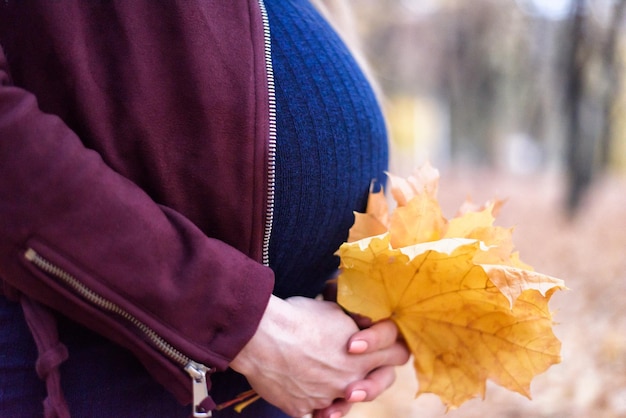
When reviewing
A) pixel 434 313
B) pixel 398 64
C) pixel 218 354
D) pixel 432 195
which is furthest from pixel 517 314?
pixel 398 64

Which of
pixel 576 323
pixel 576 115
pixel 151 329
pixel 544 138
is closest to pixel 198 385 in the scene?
pixel 151 329

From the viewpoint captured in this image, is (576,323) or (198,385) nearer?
(198,385)

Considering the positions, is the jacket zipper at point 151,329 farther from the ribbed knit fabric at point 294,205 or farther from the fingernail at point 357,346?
the fingernail at point 357,346

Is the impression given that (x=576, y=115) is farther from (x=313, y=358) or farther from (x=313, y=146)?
(x=313, y=358)

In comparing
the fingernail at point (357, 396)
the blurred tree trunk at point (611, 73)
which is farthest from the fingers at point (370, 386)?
the blurred tree trunk at point (611, 73)

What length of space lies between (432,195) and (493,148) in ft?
40.9

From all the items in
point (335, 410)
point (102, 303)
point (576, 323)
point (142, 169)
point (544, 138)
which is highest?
point (142, 169)

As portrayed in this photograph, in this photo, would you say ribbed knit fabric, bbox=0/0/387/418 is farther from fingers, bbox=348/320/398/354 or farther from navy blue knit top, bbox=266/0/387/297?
fingers, bbox=348/320/398/354

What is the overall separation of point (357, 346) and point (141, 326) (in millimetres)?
311

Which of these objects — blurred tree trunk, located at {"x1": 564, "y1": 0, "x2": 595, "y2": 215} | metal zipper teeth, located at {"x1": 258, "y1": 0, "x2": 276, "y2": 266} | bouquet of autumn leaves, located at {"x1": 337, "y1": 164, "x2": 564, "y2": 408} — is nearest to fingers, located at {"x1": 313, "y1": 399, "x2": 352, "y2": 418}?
bouquet of autumn leaves, located at {"x1": 337, "y1": 164, "x2": 564, "y2": 408}

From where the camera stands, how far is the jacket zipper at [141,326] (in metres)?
0.71

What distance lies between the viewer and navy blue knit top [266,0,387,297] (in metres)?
0.91

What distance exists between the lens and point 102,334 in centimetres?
80

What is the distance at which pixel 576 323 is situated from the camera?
12.7 ft
